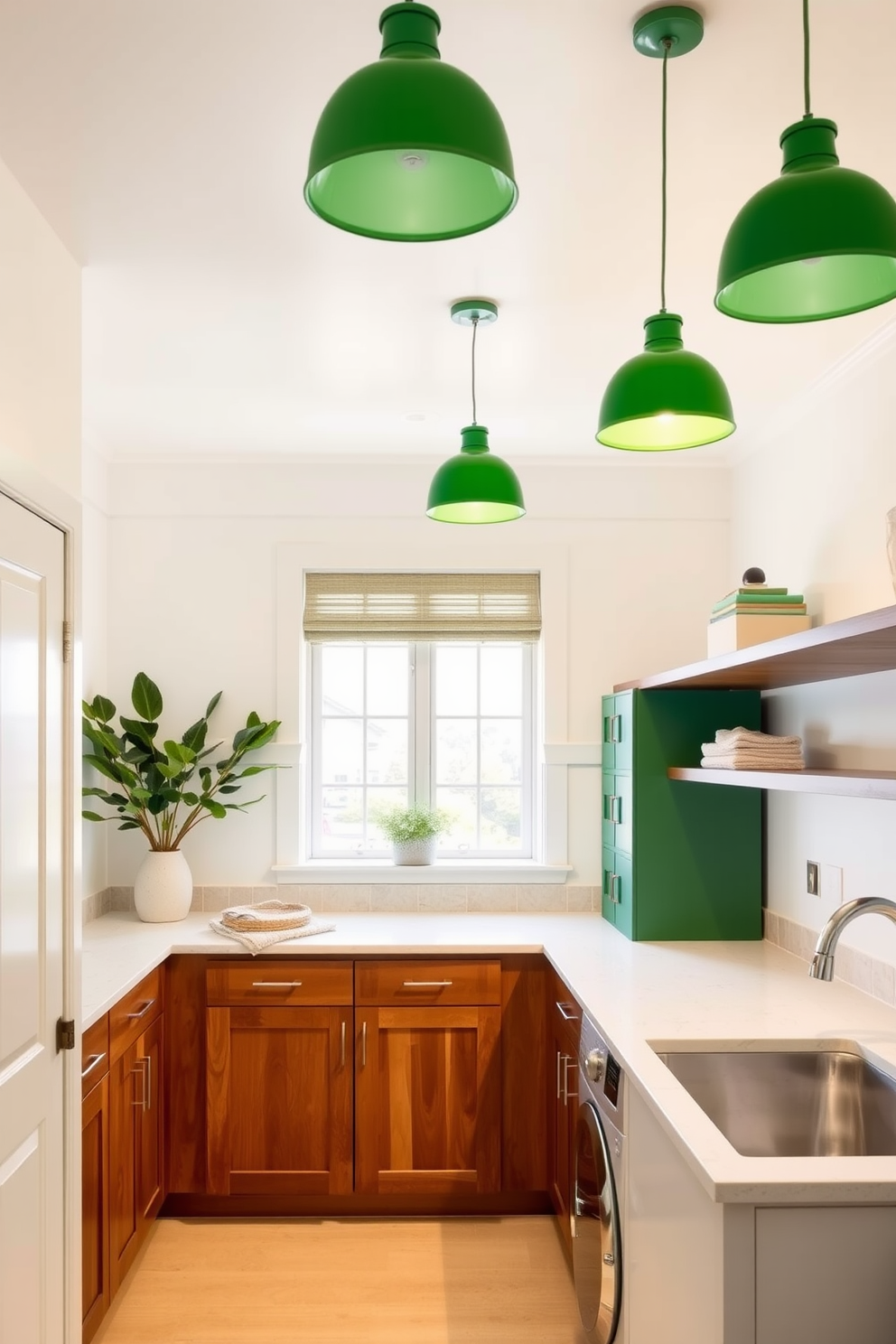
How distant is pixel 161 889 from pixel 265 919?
0.47 meters

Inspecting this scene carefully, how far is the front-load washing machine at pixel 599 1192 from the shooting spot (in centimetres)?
231

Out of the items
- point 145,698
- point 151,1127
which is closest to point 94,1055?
point 151,1127

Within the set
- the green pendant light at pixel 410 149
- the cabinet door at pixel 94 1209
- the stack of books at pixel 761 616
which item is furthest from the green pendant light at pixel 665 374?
the cabinet door at pixel 94 1209

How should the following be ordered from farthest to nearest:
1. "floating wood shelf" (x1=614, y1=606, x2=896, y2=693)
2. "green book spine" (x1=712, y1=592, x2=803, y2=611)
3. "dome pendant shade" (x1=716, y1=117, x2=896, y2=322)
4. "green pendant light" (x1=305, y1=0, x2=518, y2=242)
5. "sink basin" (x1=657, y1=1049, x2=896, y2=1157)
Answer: "green book spine" (x1=712, y1=592, x2=803, y2=611) → "sink basin" (x1=657, y1=1049, x2=896, y2=1157) → "floating wood shelf" (x1=614, y1=606, x2=896, y2=693) → "dome pendant shade" (x1=716, y1=117, x2=896, y2=322) → "green pendant light" (x1=305, y1=0, x2=518, y2=242)

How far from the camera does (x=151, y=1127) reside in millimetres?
3252

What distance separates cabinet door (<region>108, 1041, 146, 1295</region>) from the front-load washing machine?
1231mm

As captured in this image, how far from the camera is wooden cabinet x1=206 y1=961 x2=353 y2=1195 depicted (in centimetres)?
343

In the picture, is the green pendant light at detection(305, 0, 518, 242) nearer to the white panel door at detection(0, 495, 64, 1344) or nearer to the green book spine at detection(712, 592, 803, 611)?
the white panel door at detection(0, 495, 64, 1344)

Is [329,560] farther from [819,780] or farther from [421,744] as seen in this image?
[819,780]

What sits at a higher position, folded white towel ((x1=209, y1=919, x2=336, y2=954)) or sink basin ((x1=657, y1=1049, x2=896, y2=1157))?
folded white towel ((x1=209, y1=919, x2=336, y2=954))

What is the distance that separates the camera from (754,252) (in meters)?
1.27

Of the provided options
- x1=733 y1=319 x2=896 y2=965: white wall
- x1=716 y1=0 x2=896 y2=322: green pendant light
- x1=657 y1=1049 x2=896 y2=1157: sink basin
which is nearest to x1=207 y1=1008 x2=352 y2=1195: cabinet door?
x1=657 y1=1049 x2=896 y2=1157: sink basin

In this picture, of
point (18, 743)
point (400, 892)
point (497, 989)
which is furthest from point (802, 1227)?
point (400, 892)

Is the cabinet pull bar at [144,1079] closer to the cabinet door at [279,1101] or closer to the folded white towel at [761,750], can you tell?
the cabinet door at [279,1101]
